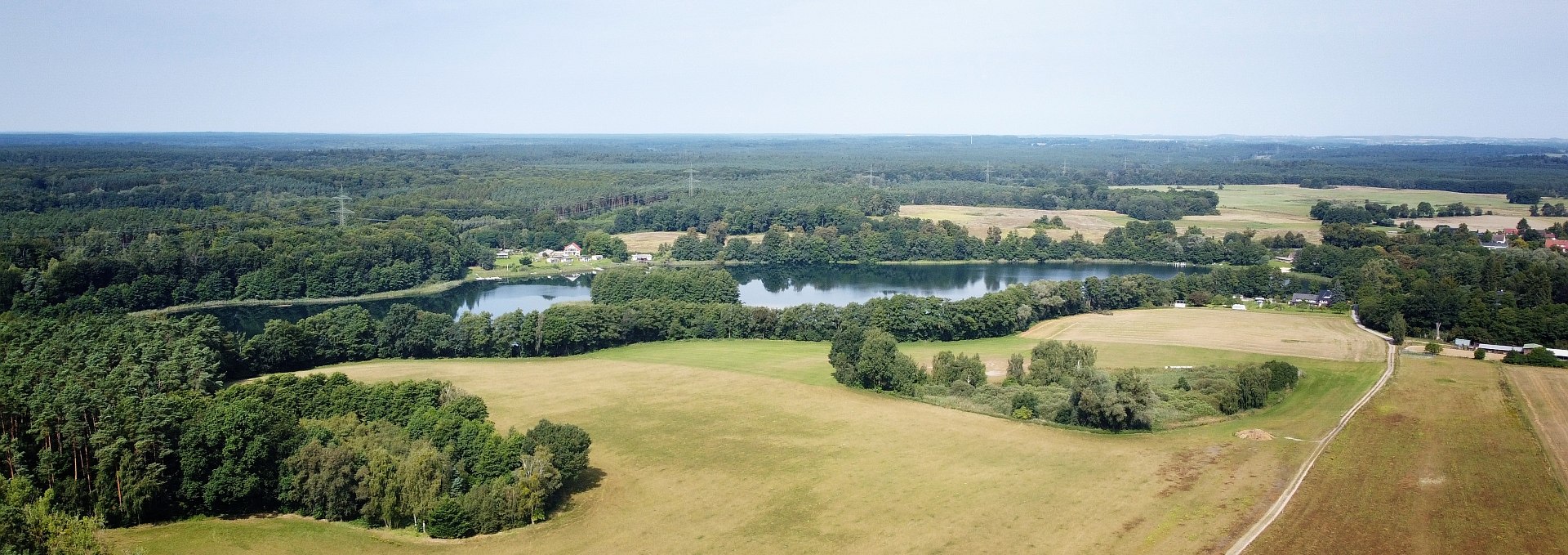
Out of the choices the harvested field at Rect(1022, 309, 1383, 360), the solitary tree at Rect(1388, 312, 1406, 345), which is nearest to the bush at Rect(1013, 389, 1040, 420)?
the harvested field at Rect(1022, 309, 1383, 360)

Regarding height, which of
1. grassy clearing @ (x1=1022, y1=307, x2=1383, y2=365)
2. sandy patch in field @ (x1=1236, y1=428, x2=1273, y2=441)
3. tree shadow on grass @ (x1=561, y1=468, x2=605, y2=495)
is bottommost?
tree shadow on grass @ (x1=561, y1=468, x2=605, y2=495)

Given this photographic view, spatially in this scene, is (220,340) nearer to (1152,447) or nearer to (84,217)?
(1152,447)

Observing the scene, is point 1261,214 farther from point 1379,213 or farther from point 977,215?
point 977,215

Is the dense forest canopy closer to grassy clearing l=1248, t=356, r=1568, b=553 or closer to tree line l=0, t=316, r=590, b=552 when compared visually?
tree line l=0, t=316, r=590, b=552

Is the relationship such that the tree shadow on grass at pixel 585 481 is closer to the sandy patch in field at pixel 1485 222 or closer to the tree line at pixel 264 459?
the tree line at pixel 264 459

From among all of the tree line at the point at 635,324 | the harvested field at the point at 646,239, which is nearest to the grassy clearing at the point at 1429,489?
the tree line at the point at 635,324

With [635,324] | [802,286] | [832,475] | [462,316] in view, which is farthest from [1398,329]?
[462,316]
